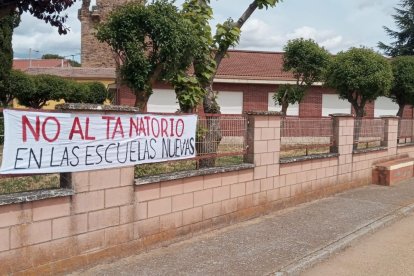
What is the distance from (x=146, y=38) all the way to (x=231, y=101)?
59.0 feet

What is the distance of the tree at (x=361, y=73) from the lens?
48.5 ft

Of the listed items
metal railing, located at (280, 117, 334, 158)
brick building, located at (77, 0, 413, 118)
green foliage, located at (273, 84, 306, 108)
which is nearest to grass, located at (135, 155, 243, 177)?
metal railing, located at (280, 117, 334, 158)

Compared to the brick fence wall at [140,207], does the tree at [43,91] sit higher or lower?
higher

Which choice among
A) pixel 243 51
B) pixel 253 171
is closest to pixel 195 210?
pixel 253 171

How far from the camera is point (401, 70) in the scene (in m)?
17.0

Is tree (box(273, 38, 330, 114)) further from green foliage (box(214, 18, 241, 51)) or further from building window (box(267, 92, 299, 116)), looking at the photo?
green foliage (box(214, 18, 241, 51))

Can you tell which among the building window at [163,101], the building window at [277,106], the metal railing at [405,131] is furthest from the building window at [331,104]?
the metal railing at [405,131]

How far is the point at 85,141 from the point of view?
5.66 metres

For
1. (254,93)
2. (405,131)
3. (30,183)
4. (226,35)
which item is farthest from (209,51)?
(254,93)

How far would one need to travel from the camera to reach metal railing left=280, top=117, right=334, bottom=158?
30.7ft

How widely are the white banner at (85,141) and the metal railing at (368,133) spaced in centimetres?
644

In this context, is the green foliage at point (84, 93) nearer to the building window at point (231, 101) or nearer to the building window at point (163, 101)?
the building window at point (163, 101)

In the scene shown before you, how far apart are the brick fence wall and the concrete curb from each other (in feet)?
5.23

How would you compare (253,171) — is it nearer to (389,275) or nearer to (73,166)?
(389,275)
